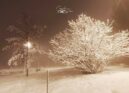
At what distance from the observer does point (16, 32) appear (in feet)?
73.4

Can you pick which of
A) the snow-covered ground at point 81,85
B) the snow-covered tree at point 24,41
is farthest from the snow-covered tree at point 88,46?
the snow-covered tree at point 24,41

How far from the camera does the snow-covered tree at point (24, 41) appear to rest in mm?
22391

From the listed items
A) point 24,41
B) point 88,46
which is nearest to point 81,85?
point 88,46

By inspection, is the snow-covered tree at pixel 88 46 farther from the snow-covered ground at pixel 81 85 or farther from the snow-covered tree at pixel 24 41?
the snow-covered tree at pixel 24 41

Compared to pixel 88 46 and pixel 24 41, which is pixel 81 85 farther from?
pixel 24 41

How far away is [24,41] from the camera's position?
22.7 metres

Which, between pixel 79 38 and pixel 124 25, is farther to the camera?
pixel 124 25

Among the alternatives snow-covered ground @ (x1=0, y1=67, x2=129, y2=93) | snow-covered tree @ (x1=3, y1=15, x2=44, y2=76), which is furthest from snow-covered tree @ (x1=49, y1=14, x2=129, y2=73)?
snow-covered tree @ (x1=3, y1=15, x2=44, y2=76)

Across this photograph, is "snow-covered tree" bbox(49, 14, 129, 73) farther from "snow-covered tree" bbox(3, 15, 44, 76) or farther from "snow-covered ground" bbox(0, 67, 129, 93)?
"snow-covered tree" bbox(3, 15, 44, 76)

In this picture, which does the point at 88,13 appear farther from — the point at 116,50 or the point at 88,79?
the point at 88,79

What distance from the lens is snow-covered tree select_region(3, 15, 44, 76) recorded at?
73.5ft

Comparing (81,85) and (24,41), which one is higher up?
(24,41)

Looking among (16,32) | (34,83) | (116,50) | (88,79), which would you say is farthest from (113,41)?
(16,32)

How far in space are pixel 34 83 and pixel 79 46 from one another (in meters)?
3.63
